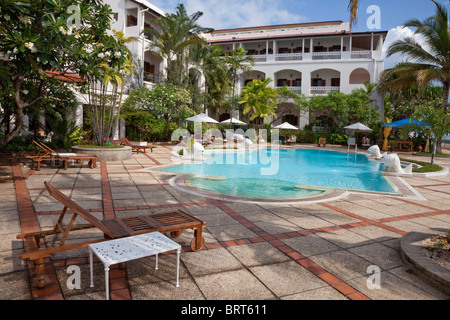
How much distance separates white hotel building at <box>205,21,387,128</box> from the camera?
31562mm

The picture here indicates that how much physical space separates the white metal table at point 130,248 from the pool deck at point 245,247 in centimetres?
34

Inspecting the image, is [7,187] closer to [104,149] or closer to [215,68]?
[104,149]

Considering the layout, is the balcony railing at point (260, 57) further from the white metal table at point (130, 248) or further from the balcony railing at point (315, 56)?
the white metal table at point (130, 248)

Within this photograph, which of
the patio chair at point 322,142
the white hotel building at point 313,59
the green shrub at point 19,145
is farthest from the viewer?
the white hotel building at point 313,59

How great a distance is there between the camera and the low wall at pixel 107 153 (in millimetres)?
12820

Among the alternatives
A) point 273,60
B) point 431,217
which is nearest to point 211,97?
point 273,60

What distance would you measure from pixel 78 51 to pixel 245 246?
592cm

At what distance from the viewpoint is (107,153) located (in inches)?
513

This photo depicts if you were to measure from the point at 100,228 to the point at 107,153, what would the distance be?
10072mm

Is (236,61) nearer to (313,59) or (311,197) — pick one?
(313,59)

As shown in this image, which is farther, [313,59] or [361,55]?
[313,59]

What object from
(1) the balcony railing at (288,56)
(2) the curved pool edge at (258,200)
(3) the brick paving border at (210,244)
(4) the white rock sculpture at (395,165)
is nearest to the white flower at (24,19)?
(3) the brick paving border at (210,244)

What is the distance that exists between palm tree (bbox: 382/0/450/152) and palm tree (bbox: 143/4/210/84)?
48.4 ft

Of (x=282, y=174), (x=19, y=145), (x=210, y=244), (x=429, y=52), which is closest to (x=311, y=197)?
(x=210, y=244)
